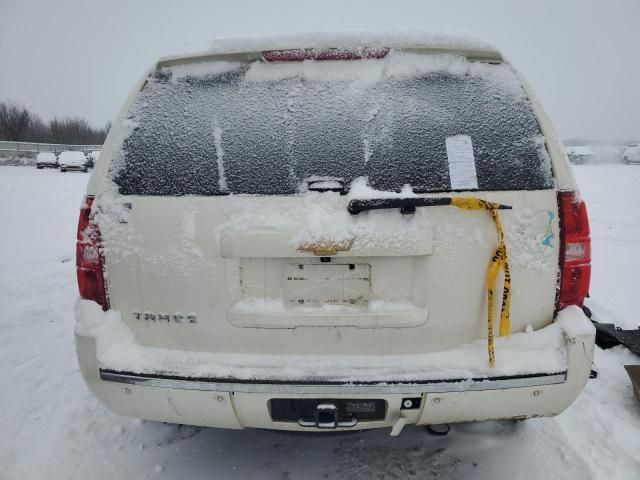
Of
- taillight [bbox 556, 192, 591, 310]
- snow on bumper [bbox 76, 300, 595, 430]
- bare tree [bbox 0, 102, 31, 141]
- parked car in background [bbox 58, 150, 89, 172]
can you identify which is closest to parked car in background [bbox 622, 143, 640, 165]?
taillight [bbox 556, 192, 591, 310]

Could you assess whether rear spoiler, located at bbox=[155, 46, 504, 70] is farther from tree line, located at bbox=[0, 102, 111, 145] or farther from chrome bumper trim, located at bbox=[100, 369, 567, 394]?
tree line, located at bbox=[0, 102, 111, 145]

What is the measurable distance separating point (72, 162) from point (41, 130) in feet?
131

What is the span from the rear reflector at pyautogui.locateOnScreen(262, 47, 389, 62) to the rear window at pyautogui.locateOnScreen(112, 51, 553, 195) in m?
0.03

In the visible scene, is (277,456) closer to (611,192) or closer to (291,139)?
(291,139)

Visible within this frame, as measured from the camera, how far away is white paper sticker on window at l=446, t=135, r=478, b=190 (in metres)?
1.69

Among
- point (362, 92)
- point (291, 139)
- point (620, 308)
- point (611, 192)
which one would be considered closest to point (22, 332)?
point (291, 139)

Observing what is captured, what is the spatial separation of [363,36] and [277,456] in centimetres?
219

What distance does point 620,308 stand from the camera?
4.32 meters

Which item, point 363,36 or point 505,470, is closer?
point 363,36

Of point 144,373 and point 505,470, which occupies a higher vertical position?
point 144,373

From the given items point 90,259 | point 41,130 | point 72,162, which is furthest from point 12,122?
point 90,259

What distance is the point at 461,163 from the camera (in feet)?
5.61

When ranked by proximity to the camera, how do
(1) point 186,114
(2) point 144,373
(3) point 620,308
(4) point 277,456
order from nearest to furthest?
(2) point 144,373, (1) point 186,114, (4) point 277,456, (3) point 620,308

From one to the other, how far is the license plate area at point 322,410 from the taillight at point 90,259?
881 mm
